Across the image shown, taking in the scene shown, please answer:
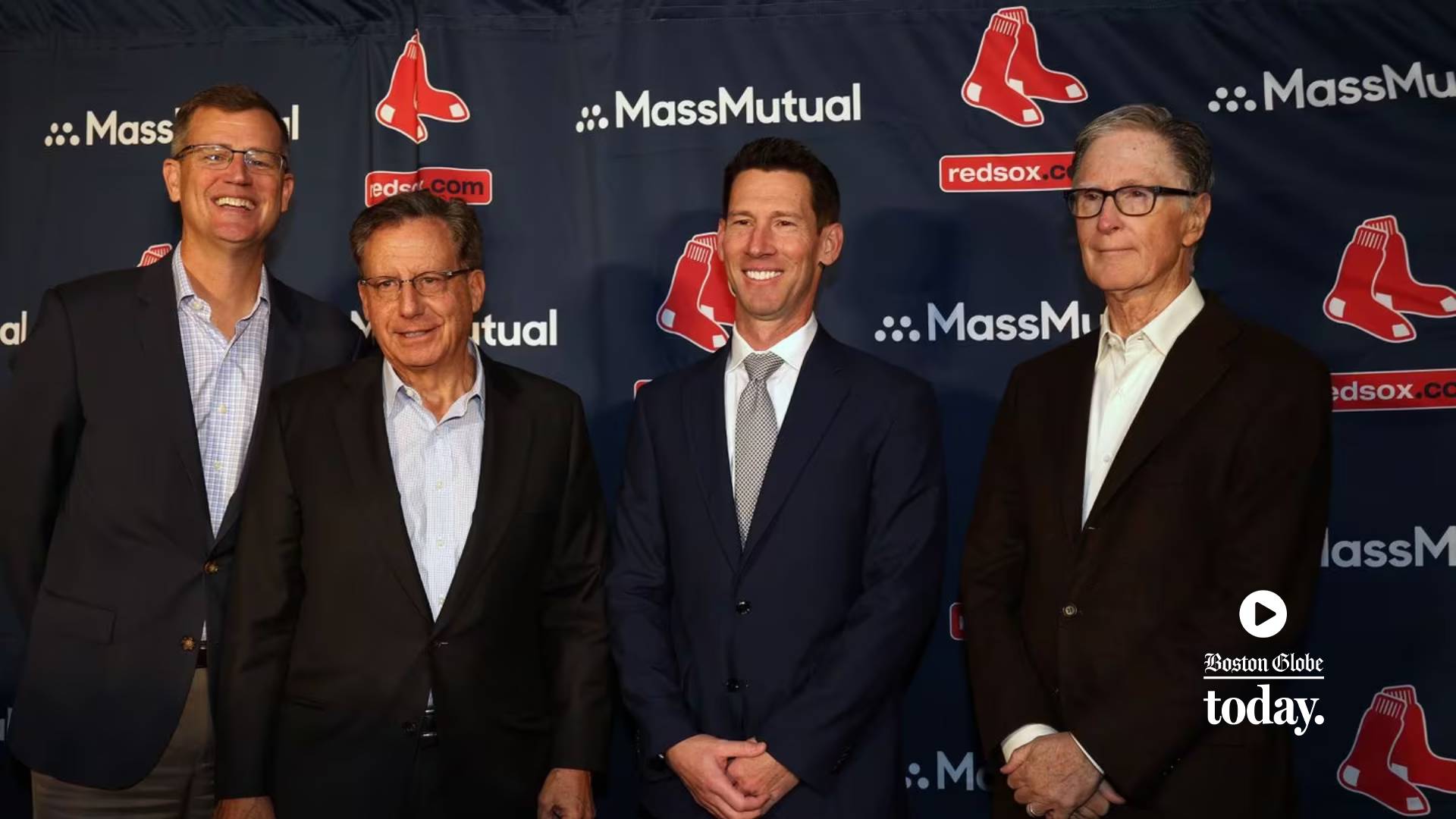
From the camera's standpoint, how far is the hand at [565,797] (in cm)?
270

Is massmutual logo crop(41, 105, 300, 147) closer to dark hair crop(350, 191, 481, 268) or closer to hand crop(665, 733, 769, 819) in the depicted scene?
dark hair crop(350, 191, 481, 268)

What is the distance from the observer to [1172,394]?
244 cm

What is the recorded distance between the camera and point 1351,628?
3613 mm

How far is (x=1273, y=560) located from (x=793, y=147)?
1.37 meters

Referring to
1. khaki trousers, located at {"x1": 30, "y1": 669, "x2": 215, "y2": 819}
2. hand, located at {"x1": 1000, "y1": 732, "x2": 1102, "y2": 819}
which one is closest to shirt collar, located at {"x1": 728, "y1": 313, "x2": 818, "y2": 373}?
hand, located at {"x1": 1000, "y1": 732, "x2": 1102, "y2": 819}

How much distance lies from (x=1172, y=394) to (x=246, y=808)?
6.93 ft

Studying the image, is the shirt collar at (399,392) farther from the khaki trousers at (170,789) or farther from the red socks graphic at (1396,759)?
the red socks graphic at (1396,759)

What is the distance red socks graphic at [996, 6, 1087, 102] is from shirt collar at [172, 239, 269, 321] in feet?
7.44

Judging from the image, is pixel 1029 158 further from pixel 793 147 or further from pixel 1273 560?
pixel 1273 560

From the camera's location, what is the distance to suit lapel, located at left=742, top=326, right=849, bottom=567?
103 inches

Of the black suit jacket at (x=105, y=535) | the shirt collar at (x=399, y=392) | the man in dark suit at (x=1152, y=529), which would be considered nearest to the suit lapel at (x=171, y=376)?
the black suit jacket at (x=105, y=535)

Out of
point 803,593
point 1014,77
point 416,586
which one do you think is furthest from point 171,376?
point 1014,77

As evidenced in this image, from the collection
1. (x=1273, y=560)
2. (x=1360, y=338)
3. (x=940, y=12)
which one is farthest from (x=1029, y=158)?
A: (x=1273, y=560)

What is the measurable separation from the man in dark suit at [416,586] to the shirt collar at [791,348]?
0.44m
